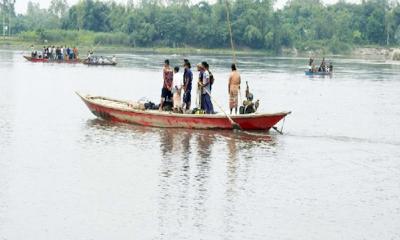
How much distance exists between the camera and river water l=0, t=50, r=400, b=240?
13.5 metres

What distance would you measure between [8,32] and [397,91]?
315ft

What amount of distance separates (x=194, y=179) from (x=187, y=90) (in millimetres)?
7741

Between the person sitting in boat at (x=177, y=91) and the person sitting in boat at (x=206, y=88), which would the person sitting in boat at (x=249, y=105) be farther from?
the person sitting in boat at (x=177, y=91)

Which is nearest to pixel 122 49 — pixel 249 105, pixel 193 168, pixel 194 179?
pixel 249 105

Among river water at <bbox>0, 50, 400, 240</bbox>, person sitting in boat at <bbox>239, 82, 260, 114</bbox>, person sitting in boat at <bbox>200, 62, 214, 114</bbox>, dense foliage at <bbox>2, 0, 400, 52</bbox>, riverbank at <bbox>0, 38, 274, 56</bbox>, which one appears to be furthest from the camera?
dense foliage at <bbox>2, 0, 400, 52</bbox>

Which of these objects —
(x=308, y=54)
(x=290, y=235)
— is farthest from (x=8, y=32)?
(x=290, y=235)

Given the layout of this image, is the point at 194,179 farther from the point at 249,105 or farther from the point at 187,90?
the point at 187,90

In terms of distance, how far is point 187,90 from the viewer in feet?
79.7

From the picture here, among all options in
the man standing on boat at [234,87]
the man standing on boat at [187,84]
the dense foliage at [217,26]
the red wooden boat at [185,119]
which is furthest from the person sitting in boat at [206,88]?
the dense foliage at [217,26]

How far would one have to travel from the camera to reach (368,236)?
525 inches

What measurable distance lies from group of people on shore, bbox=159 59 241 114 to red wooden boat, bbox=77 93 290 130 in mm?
564

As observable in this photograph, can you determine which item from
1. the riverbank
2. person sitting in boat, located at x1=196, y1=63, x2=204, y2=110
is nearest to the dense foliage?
the riverbank

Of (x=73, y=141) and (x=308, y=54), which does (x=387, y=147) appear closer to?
(x=73, y=141)

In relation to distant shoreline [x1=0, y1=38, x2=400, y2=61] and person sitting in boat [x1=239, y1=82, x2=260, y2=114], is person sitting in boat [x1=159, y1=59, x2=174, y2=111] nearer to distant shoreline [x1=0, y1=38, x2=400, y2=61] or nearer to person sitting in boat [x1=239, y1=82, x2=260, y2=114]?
person sitting in boat [x1=239, y1=82, x2=260, y2=114]
